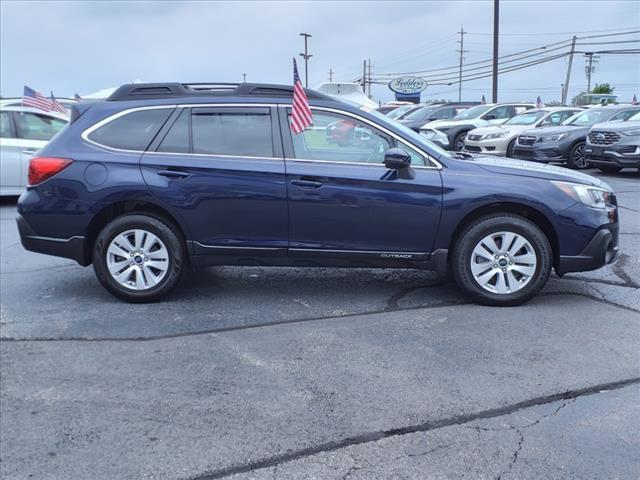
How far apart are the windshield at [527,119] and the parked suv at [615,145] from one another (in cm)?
375

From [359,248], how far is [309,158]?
846 mm

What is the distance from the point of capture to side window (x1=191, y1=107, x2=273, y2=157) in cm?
522

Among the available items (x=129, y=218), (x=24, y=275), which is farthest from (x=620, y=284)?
(x=24, y=275)

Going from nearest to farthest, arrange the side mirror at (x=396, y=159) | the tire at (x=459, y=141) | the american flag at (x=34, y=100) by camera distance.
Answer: the side mirror at (x=396, y=159) < the american flag at (x=34, y=100) < the tire at (x=459, y=141)

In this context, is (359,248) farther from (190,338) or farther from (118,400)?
(118,400)

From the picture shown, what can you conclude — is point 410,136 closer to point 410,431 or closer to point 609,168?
point 410,431

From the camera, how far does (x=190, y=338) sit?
14.9ft

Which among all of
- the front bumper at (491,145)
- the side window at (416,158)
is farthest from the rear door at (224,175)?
the front bumper at (491,145)

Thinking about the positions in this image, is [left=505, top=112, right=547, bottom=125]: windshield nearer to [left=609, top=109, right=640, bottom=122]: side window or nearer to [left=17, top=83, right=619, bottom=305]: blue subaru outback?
[left=609, top=109, right=640, bottom=122]: side window

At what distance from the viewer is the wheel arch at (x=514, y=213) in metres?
5.13

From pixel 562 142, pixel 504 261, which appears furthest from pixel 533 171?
pixel 562 142

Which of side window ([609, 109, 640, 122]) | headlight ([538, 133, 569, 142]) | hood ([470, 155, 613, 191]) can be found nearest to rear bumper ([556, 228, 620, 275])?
hood ([470, 155, 613, 191])

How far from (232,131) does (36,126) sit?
6.81m

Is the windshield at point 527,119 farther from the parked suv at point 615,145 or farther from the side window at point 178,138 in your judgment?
the side window at point 178,138
